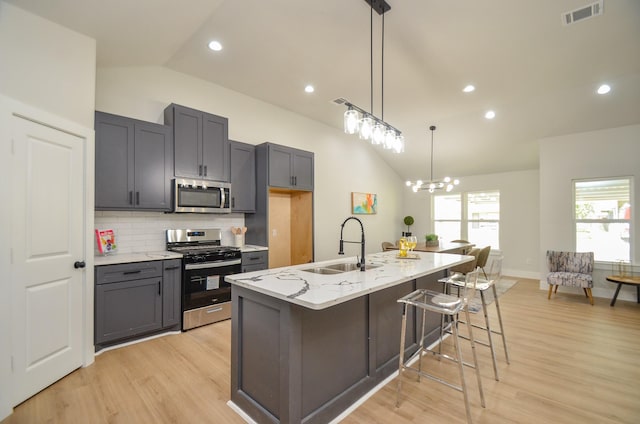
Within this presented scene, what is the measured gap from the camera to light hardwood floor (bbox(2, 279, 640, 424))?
1951 millimetres

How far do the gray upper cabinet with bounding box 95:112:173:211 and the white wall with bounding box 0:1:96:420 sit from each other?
0.45 m

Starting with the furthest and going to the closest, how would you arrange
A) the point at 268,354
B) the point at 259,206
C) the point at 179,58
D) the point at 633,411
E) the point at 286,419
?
the point at 259,206, the point at 179,58, the point at 633,411, the point at 268,354, the point at 286,419

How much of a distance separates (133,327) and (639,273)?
7202mm

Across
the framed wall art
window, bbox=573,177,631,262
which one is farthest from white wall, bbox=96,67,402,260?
window, bbox=573,177,631,262

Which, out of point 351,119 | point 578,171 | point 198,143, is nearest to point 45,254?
point 198,143

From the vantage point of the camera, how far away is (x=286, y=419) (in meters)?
1.64

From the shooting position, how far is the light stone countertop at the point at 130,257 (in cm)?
287

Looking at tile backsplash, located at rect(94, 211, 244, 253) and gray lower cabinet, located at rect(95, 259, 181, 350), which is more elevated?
tile backsplash, located at rect(94, 211, 244, 253)

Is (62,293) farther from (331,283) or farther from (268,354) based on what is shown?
(331,283)

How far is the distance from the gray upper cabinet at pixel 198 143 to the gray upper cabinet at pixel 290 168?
670mm

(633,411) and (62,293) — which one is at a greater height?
(62,293)

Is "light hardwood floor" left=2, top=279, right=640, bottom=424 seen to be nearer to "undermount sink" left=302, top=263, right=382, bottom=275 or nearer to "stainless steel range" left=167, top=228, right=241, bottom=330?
"stainless steel range" left=167, top=228, right=241, bottom=330

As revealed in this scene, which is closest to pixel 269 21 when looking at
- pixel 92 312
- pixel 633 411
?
pixel 92 312

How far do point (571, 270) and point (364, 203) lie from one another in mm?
3933
